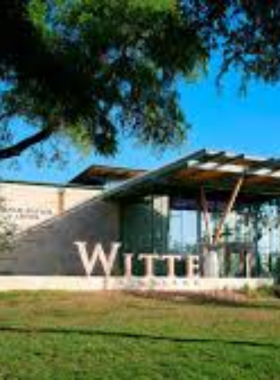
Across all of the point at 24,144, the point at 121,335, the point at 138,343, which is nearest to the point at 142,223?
the point at 24,144

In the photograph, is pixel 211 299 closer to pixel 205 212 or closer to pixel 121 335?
pixel 205 212

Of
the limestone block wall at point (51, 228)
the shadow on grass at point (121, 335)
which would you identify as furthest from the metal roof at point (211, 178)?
the shadow on grass at point (121, 335)

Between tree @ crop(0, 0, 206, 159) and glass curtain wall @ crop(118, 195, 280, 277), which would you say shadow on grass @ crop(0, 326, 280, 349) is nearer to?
tree @ crop(0, 0, 206, 159)

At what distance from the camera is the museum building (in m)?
31.5

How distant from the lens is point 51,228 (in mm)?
32719

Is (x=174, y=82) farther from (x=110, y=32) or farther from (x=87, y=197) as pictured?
(x=87, y=197)

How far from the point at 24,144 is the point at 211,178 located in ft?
52.4

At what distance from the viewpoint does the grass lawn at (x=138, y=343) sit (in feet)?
35.3

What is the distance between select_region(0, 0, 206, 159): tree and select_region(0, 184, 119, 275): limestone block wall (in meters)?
17.1

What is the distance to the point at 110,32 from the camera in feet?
45.9

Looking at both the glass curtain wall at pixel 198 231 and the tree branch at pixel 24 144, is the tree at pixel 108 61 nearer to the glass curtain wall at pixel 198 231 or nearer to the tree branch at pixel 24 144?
the tree branch at pixel 24 144

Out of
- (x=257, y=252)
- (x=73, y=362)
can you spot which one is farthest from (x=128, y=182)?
(x=73, y=362)

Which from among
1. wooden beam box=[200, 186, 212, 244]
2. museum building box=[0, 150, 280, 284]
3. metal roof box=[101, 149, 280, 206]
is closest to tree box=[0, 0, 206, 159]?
metal roof box=[101, 149, 280, 206]

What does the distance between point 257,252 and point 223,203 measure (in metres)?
2.18
